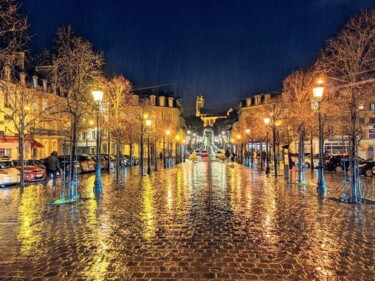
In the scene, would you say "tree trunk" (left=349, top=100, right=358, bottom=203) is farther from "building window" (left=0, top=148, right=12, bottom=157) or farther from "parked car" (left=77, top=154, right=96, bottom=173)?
"building window" (left=0, top=148, right=12, bottom=157)

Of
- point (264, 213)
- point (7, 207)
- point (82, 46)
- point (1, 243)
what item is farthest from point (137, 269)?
point (82, 46)

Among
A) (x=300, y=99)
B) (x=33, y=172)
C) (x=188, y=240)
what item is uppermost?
(x=300, y=99)

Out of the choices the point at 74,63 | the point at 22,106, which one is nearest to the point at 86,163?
the point at 22,106

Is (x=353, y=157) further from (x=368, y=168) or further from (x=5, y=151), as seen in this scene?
(x=5, y=151)

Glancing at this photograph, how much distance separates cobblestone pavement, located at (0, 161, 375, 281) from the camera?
5.66 metres

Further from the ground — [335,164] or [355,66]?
[355,66]

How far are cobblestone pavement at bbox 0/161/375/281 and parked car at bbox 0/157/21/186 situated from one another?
323 inches

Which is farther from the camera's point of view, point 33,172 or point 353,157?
point 33,172

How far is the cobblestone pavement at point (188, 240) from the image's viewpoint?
5660 mm

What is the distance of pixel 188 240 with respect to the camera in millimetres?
7496

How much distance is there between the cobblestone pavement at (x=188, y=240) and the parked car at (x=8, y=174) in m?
8.21

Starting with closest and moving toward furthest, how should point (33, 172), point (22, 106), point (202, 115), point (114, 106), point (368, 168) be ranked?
point (22, 106) < point (33, 172) < point (368, 168) < point (114, 106) < point (202, 115)

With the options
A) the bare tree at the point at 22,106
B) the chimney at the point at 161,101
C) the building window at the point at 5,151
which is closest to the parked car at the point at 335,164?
the bare tree at the point at 22,106

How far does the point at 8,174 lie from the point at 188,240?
652 inches
